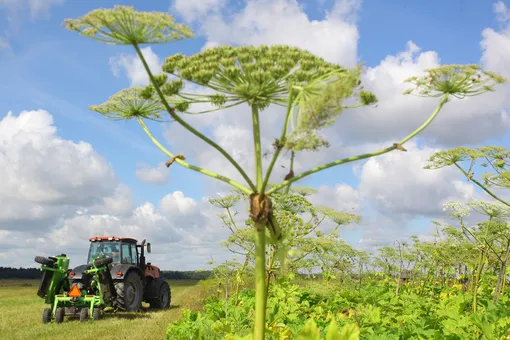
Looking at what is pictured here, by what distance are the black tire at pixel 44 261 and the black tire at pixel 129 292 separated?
7.49 ft

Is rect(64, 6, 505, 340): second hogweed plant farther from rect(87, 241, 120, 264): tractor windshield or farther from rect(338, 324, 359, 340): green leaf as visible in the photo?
Result: rect(87, 241, 120, 264): tractor windshield

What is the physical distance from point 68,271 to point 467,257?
12001 millimetres

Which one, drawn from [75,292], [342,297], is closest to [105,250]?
[75,292]

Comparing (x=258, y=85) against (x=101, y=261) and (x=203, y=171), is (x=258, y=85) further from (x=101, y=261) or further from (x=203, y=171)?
(x=101, y=261)

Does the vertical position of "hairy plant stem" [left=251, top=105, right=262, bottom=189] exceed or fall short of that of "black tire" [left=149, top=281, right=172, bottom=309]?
it exceeds it

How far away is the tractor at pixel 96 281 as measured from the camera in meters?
16.0

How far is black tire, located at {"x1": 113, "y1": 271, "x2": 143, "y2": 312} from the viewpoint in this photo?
17.3 metres

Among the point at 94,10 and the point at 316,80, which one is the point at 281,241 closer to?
the point at 316,80

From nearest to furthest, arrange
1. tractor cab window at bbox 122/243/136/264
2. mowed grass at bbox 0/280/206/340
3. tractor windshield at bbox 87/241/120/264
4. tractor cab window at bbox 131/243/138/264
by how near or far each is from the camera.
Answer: mowed grass at bbox 0/280/206/340 → tractor windshield at bbox 87/241/120/264 → tractor cab window at bbox 122/243/136/264 → tractor cab window at bbox 131/243/138/264

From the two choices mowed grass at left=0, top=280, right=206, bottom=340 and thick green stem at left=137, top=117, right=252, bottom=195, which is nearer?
thick green stem at left=137, top=117, right=252, bottom=195

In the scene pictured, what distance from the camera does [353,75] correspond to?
2512 millimetres

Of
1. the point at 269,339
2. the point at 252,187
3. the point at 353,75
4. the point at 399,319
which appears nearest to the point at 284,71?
the point at 353,75

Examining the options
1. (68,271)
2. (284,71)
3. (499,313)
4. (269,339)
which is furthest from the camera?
(68,271)

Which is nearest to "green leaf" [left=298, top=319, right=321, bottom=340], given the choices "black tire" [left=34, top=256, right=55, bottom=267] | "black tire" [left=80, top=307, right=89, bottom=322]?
"black tire" [left=80, top=307, right=89, bottom=322]
